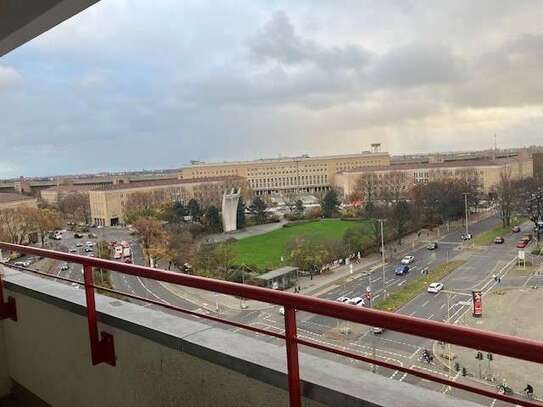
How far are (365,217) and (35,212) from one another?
4.34 m

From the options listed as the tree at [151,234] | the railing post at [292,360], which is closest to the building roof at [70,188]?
the tree at [151,234]

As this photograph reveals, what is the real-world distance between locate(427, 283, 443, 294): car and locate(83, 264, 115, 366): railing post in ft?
8.07

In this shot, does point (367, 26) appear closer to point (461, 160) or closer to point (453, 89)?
point (453, 89)

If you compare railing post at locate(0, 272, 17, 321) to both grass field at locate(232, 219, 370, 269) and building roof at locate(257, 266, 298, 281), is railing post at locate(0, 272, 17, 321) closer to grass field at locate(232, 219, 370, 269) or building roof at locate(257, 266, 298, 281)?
building roof at locate(257, 266, 298, 281)

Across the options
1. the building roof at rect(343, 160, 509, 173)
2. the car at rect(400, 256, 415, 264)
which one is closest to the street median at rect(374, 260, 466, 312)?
the car at rect(400, 256, 415, 264)

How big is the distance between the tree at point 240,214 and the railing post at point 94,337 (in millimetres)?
6523

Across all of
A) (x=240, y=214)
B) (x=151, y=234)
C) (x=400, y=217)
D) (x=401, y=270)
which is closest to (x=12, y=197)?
(x=151, y=234)

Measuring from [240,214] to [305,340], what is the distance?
761cm

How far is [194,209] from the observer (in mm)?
7719

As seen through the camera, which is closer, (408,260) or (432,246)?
(408,260)

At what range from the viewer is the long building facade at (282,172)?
1012 centimetres

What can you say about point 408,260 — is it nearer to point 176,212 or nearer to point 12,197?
point 176,212

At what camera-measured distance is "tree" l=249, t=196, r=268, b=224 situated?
886 centimetres

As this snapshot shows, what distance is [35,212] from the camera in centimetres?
589
